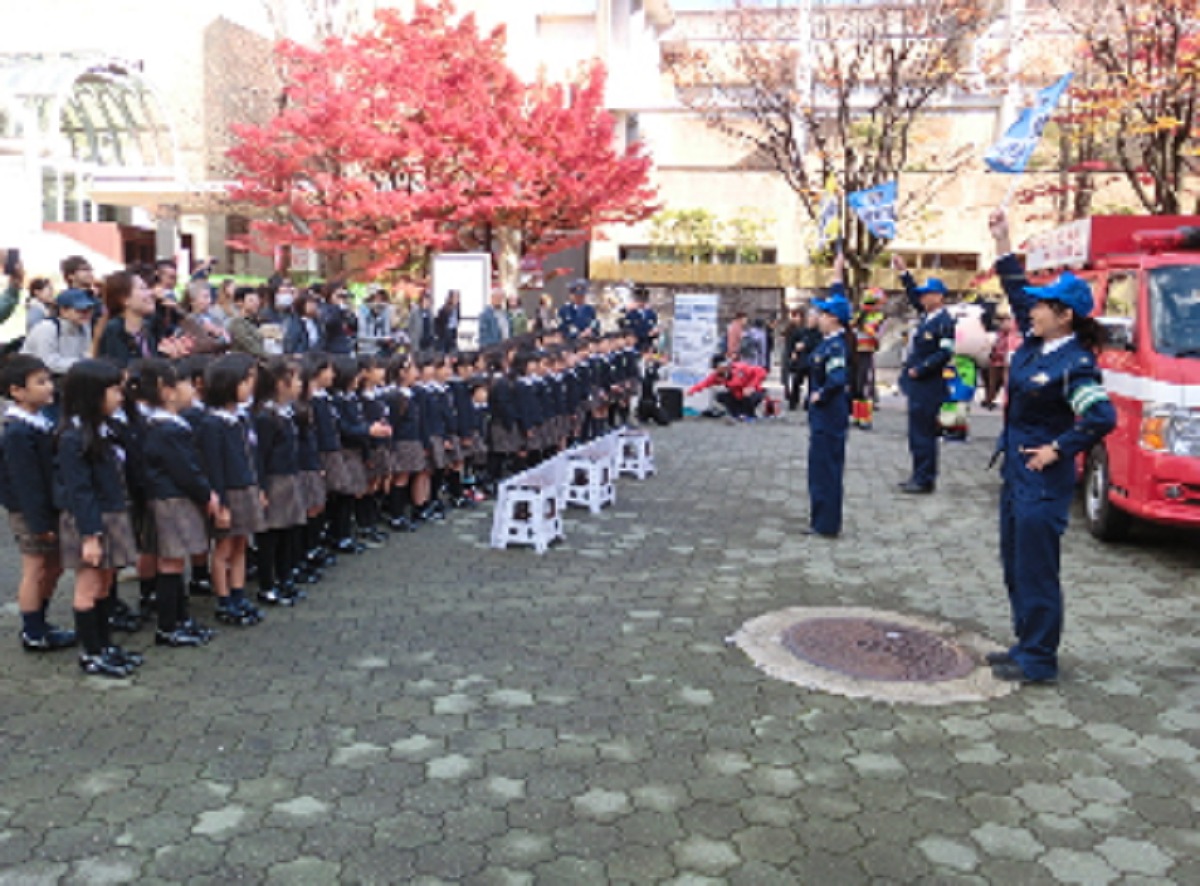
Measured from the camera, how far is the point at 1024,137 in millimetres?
7383

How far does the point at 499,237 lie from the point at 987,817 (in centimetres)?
1905

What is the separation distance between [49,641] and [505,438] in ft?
15.6

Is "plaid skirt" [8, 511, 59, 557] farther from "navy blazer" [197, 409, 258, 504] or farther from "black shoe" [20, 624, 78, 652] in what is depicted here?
"navy blazer" [197, 409, 258, 504]

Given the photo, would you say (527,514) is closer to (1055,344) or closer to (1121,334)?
(1055,344)

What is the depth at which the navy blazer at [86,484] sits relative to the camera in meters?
4.77

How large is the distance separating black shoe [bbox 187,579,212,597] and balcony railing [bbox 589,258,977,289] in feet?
68.3

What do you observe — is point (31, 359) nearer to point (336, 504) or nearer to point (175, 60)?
point (336, 504)

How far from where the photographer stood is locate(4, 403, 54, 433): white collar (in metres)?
4.86

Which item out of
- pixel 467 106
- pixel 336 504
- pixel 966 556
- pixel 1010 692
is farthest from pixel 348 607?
pixel 467 106

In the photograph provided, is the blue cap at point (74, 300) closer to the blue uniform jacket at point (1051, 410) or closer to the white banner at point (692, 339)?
the blue uniform jacket at point (1051, 410)

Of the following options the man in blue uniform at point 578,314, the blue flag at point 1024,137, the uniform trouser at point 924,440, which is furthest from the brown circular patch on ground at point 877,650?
the man in blue uniform at point 578,314

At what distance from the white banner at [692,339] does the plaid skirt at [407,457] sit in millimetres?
8555

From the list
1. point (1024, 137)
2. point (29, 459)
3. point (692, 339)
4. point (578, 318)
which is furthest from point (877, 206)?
point (29, 459)

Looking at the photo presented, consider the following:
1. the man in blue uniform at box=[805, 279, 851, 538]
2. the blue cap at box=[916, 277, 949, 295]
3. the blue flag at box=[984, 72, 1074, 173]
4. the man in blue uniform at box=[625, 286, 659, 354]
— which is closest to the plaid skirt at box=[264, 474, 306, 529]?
the man in blue uniform at box=[805, 279, 851, 538]
